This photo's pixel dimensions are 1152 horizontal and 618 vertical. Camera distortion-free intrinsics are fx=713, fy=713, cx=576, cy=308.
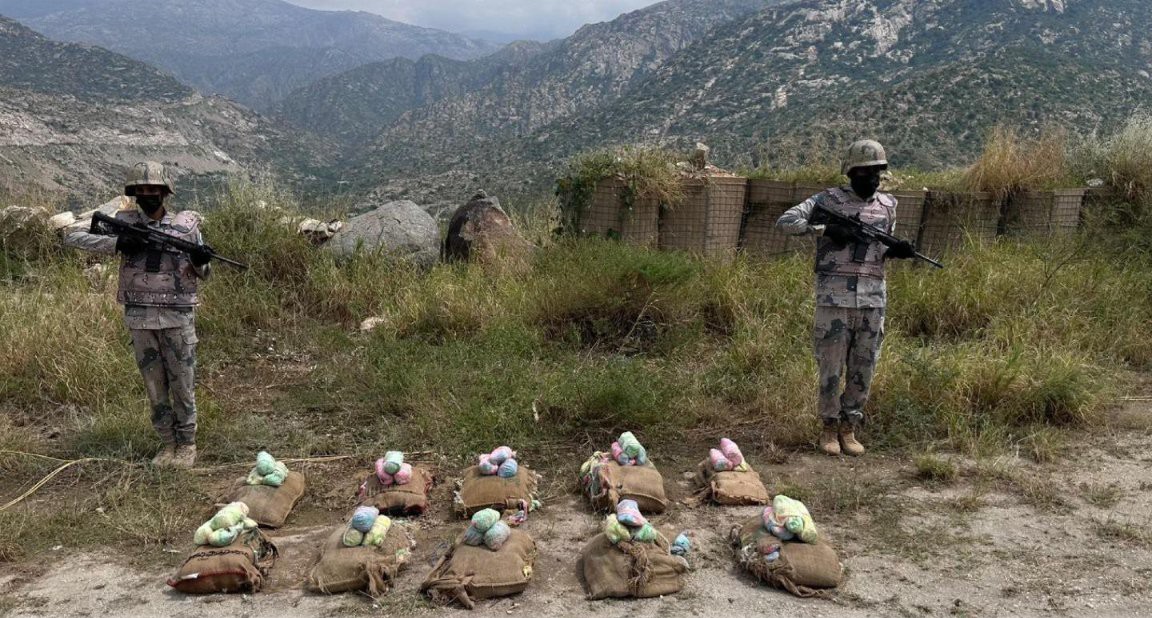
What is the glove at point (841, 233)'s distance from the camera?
13.1ft

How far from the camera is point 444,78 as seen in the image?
16175 cm

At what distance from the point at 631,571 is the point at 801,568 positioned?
71 centimetres

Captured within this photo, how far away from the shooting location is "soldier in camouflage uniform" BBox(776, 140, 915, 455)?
4043mm

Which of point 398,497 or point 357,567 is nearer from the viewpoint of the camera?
point 357,567

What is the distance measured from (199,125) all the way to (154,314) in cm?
6675

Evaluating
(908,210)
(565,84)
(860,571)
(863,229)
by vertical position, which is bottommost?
(860,571)

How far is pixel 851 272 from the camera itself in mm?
4070

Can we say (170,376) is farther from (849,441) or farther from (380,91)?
(380,91)

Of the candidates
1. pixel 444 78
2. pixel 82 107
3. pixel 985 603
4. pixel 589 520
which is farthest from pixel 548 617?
pixel 444 78

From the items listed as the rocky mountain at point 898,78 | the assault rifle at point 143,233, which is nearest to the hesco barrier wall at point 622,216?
the assault rifle at point 143,233

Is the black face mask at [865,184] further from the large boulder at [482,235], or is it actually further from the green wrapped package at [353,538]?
the large boulder at [482,235]

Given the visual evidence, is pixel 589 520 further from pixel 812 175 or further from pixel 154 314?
pixel 812 175

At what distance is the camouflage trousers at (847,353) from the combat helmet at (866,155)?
827 millimetres

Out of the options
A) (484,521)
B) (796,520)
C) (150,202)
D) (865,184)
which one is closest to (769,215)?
(865,184)
